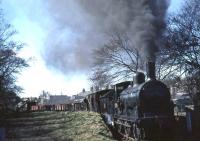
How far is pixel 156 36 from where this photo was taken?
23.1 meters

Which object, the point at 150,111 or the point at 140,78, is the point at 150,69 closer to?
the point at 140,78

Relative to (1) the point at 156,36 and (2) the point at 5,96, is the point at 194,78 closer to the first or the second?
(1) the point at 156,36

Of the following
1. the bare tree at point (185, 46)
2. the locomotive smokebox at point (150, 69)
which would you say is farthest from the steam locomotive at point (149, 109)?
the bare tree at point (185, 46)

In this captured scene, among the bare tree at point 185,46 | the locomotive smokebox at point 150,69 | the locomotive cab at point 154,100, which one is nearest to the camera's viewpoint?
the locomotive smokebox at point 150,69

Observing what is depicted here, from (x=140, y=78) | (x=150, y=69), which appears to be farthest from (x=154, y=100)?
(x=140, y=78)

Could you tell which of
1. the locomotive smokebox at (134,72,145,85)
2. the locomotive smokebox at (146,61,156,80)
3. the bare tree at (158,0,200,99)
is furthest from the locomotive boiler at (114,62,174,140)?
the bare tree at (158,0,200,99)

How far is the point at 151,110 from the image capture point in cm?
2067

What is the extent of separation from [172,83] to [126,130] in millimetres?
21459

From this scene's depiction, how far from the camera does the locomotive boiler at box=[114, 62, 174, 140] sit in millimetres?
19906

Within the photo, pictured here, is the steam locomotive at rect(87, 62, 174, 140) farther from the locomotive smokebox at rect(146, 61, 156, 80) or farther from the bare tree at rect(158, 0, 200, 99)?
the bare tree at rect(158, 0, 200, 99)

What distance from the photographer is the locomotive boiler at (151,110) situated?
65.3 feet

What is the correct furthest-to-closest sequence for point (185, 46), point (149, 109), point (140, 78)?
point (185, 46) → point (140, 78) → point (149, 109)

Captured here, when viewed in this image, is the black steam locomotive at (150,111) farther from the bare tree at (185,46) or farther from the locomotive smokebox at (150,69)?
the bare tree at (185,46)

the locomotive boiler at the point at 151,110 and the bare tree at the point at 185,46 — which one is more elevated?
the bare tree at the point at 185,46
